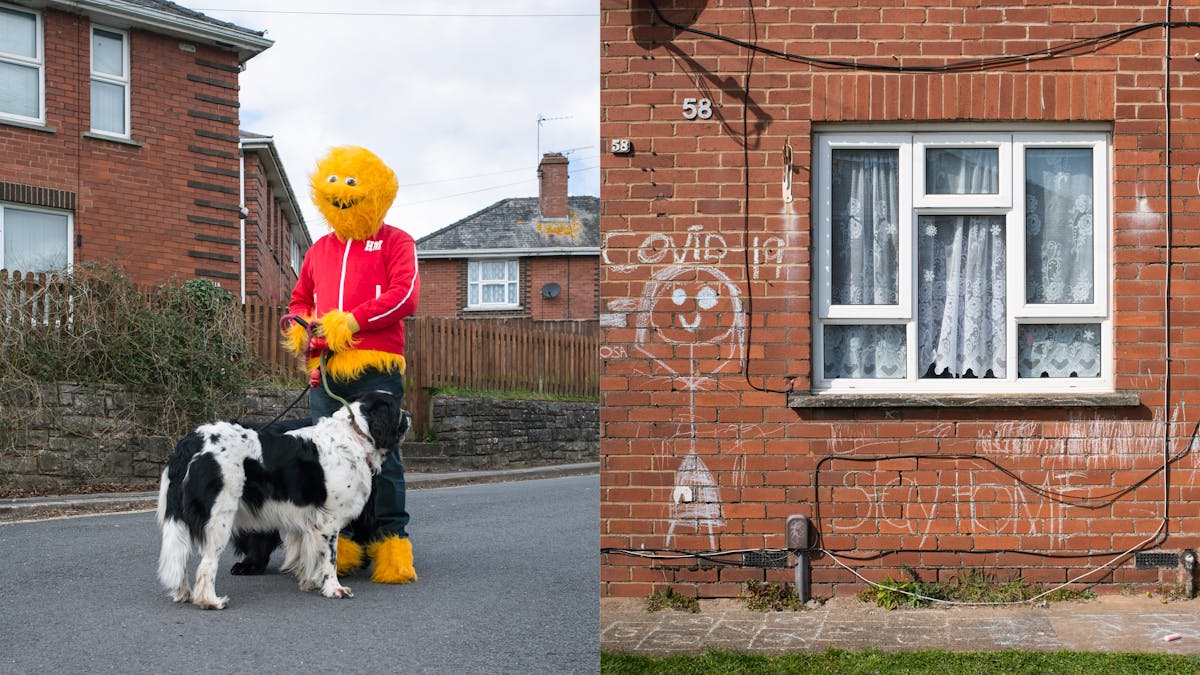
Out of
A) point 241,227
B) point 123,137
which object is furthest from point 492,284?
point 123,137

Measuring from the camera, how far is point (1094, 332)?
6965 millimetres

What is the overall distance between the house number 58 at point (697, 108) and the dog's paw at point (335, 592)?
3.13 meters

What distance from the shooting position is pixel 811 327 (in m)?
6.77

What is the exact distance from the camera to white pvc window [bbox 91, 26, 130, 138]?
19.2 metres

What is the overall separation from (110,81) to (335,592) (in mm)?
15489

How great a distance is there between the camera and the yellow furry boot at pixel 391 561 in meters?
6.78

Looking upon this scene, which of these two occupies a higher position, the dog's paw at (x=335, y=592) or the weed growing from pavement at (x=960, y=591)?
the dog's paw at (x=335, y=592)

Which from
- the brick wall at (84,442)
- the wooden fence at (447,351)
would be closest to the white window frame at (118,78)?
the wooden fence at (447,351)

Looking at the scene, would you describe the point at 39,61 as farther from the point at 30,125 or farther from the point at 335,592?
the point at 335,592

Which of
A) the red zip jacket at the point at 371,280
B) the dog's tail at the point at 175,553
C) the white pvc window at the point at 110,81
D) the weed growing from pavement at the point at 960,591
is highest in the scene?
the white pvc window at the point at 110,81

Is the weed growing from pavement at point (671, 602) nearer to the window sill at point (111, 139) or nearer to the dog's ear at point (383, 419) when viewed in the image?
the dog's ear at point (383, 419)

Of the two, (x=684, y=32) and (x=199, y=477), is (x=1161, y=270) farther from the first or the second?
(x=199, y=477)

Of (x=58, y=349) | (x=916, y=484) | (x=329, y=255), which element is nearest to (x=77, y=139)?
(x=58, y=349)

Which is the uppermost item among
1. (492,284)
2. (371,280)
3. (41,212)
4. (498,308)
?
(41,212)
